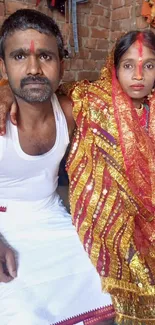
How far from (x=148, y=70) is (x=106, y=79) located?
0.61 ft

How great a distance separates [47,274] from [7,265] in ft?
0.42

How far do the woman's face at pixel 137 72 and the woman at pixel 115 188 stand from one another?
7 centimetres

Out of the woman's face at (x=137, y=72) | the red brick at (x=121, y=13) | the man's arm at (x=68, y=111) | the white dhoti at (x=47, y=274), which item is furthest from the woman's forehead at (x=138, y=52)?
the red brick at (x=121, y=13)

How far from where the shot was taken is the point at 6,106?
120cm

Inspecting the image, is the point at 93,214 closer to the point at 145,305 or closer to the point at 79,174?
the point at 79,174

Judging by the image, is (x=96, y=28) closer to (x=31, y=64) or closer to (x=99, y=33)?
(x=99, y=33)

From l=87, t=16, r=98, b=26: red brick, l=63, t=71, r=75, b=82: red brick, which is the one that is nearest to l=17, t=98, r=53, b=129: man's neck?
l=63, t=71, r=75, b=82: red brick

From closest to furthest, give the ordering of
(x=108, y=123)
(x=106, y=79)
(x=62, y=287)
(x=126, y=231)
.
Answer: (x=62, y=287)
(x=126, y=231)
(x=108, y=123)
(x=106, y=79)

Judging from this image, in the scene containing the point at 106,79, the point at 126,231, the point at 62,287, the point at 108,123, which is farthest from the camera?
the point at 106,79

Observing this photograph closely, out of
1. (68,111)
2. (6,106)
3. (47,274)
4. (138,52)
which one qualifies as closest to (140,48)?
(138,52)

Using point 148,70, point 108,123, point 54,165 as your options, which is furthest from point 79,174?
point 148,70

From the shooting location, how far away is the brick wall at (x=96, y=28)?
8.17 feet

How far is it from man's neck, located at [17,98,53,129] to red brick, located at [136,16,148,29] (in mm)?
1407

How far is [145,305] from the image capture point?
3.82 ft
